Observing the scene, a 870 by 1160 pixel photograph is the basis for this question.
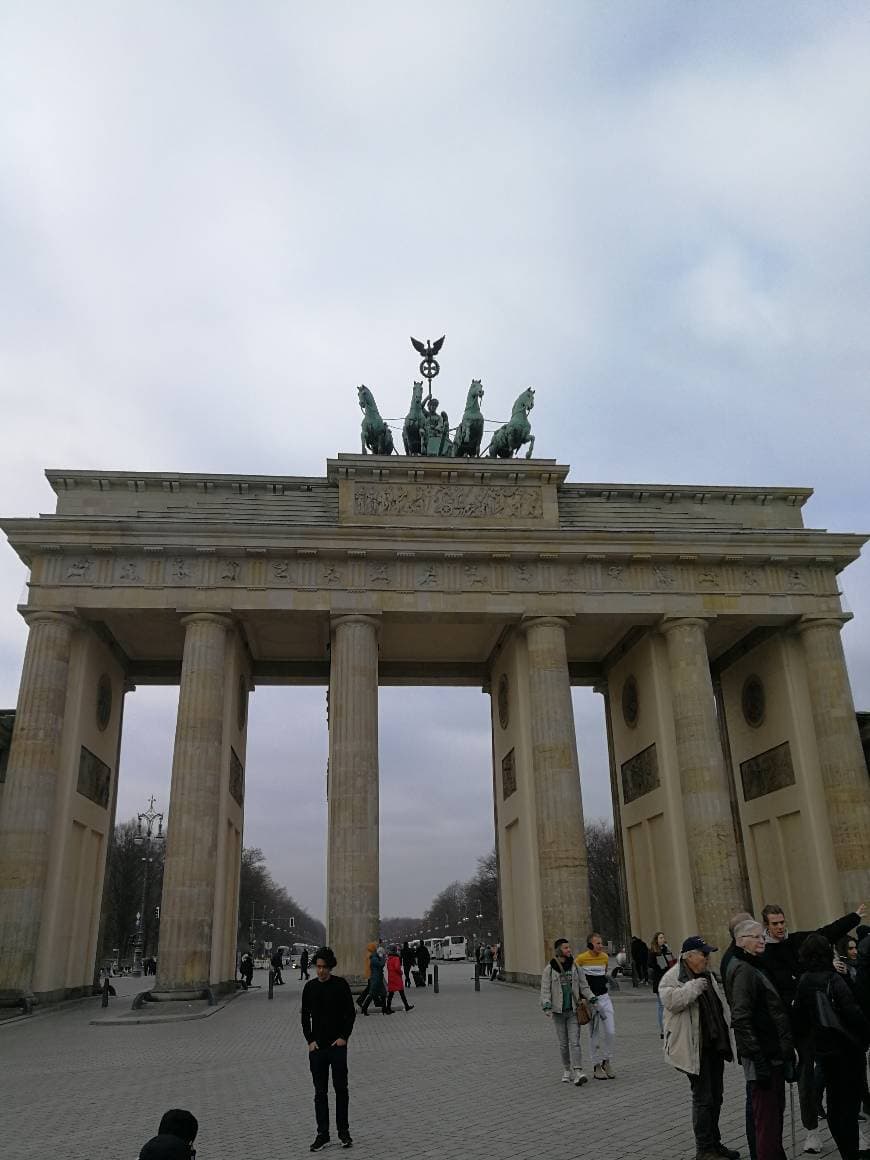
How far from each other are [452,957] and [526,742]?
48.2 meters

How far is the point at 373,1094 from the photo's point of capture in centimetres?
1051

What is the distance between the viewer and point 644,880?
31547mm

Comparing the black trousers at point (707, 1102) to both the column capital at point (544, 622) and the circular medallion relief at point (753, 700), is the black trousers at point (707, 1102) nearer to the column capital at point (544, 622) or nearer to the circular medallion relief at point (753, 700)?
the column capital at point (544, 622)

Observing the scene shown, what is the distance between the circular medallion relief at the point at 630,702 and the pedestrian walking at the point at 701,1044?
25618 millimetres

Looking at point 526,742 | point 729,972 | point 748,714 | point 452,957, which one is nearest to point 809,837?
point 748,714

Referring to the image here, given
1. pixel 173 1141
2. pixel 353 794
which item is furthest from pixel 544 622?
pixel 173 1141

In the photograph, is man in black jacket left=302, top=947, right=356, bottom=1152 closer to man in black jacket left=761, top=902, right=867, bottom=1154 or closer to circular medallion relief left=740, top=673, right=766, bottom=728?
man in black jacket left=761, top=902, right=867, bottom=1154

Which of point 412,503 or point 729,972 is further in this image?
point 412,503

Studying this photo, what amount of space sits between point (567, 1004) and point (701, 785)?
57.7 ft

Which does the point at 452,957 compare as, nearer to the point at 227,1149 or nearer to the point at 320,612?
the point at 320,612

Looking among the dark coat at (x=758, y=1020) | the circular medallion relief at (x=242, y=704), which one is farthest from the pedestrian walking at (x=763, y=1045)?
the circular medallion relief at (x=242, y=704)

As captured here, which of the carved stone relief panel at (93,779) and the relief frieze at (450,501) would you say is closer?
the carved stone relief panel at (93,779)

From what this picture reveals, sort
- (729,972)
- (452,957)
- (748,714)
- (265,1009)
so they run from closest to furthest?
(729,972) → (265,1009) → (748,714) → (452,957)

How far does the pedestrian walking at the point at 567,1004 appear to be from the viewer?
10703mm
